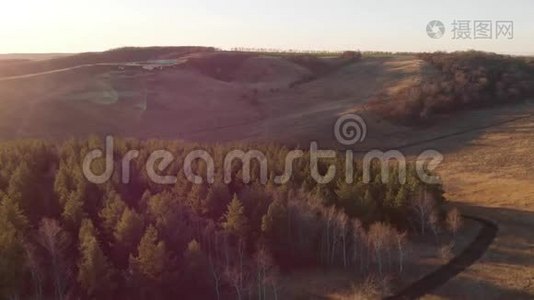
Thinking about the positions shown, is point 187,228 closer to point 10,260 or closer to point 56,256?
point 56,256

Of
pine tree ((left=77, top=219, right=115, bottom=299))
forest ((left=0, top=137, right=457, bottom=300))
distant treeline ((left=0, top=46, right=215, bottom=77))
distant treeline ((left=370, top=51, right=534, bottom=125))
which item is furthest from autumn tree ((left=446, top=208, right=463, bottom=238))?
distant treeline ((left=0, top=46, right=215, bottom=77))

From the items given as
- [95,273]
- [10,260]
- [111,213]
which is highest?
[111,213]

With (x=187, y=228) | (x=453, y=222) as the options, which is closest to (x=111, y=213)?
(x=187, y=228)

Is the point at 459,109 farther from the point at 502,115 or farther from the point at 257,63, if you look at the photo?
the point at 257,63

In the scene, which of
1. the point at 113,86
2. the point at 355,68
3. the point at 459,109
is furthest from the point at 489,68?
the point at 113,86

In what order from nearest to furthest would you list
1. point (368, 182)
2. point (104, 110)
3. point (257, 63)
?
point (368, 182) → point (104, 110) → point (257, 63)

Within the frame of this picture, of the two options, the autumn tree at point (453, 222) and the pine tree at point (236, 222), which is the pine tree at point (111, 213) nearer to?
the pine tree at point (236, 222)

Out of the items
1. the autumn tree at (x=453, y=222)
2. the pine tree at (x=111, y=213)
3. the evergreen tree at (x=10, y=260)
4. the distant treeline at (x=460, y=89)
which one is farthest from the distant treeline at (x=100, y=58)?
the autumn tree at (x=453, y=222)
